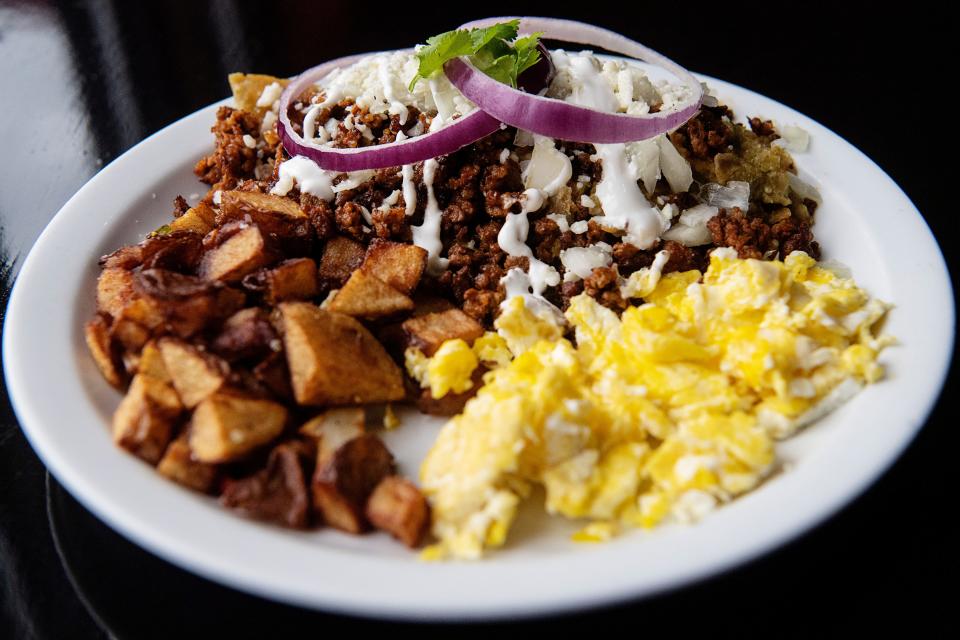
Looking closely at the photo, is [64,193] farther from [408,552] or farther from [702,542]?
[702,542]

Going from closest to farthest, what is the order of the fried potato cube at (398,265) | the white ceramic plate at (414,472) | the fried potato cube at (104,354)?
1. the white ceramic plate at (414,472)
2. the fried potato cube at (104,354)
3. the fried potato cube at (398,265)

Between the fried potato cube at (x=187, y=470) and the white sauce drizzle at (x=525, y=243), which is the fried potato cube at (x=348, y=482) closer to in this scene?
the fried potato cube at (x=187, y=470)

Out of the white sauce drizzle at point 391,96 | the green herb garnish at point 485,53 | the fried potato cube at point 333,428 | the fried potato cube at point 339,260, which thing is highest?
the green herb garnish at point 485,53

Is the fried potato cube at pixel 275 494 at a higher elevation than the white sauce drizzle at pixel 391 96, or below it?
below

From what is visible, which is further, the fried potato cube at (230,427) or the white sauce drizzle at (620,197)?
the white sauce drizzle at (620,197)

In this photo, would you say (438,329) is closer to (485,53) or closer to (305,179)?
(305,179)

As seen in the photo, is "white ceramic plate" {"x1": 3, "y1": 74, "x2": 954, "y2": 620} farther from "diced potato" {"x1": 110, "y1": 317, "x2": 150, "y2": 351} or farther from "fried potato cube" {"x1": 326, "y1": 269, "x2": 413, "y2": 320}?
"fried potato cube" {"x1": 326, "y1": 269, "x2": 413, "y2": 320}

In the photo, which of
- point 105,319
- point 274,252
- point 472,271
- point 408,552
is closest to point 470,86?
point 472,271

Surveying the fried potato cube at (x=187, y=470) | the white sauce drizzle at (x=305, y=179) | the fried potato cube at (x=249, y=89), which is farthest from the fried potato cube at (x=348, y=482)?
the fried potato cube at (x=249, y=89)
